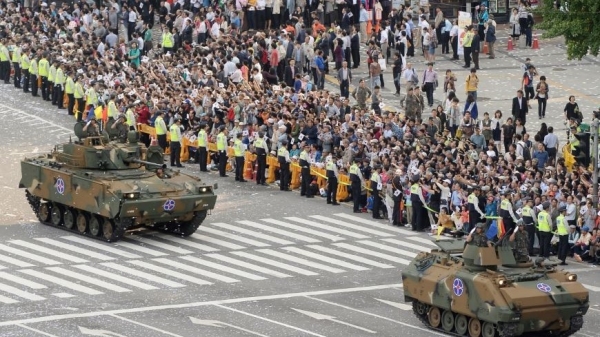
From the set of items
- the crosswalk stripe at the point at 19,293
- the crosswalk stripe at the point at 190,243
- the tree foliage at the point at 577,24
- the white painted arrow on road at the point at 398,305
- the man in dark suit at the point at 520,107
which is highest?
the tree foliage at the point at 577,24

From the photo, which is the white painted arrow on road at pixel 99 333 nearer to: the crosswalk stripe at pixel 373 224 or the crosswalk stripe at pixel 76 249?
the crosswalk stripe at pixel 76 249

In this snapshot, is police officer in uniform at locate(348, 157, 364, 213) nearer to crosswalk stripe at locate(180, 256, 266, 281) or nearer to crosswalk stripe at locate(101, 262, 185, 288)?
crosswalk stripe at locate(180, 256, 266, 281)

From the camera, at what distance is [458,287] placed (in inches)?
1554

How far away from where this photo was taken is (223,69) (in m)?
62.2

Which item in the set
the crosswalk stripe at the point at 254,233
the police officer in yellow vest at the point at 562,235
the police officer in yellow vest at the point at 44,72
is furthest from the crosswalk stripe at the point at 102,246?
the police officer in yellow vest at the point at 44,72

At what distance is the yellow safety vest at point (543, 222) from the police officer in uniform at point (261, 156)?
1106cm

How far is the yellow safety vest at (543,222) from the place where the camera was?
152 feet

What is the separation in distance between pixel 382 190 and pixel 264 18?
66.5 ft

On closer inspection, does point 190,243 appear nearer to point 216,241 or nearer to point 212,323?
point 216,241

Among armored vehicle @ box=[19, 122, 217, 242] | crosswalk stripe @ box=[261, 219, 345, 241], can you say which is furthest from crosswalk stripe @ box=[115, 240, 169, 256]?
crosswalk stripe @ box=[261, 219, 345, 241]

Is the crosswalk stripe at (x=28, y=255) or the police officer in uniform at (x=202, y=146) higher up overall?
the police officer in uniform at (x=202, y=146)

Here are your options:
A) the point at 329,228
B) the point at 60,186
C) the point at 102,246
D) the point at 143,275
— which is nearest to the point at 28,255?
the point at 102,246

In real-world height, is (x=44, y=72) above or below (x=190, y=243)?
above

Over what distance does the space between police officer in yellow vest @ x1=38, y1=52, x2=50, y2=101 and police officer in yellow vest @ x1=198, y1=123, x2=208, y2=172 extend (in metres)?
10.4
